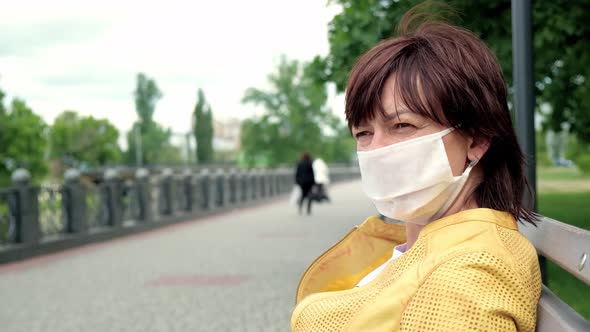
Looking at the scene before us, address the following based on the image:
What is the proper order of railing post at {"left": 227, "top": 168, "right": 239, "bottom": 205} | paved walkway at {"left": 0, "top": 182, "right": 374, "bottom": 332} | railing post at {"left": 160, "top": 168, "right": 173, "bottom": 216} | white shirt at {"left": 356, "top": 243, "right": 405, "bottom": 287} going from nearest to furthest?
white shirt at {"left": 356, "top": 243, "right": 405, "bottom": 287}, paved walkway at {"left": 0, "top": 182, "right": 374, "bottom": 332}, railing post at {"left": 160, "top": 168, "right": 173, "bottom": 216}, railing post at {"left": 227, "top": 168, "right": 239, "bottom": 205}

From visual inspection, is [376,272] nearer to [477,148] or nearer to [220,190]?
[477,148]

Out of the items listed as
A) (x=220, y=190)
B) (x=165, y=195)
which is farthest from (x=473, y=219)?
(x=220, y=190)

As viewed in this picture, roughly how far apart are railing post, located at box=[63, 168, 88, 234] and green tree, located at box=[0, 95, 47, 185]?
1663 inches

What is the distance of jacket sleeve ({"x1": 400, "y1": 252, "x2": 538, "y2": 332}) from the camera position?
4.53 ft

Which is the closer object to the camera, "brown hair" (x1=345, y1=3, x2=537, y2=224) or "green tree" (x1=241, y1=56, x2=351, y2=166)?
"brown hair" (x1=345, y1=3, x2=537, y2=224)

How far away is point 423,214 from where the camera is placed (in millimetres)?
1819

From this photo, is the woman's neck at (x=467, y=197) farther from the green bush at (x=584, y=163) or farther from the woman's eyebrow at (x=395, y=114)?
the green bush at (x=584, y=163)

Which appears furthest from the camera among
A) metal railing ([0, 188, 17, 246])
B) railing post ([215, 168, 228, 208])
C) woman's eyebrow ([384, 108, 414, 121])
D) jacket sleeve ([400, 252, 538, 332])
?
railing post ([215, 168, 228, 208])

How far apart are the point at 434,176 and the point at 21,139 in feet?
206

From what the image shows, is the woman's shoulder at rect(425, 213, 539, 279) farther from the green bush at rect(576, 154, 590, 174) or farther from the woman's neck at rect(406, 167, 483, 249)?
the green bush at rect(576, 154, 590, 174)

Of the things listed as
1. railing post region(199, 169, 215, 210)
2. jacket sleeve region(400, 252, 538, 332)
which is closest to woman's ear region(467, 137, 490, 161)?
jacket sleeve region(400, 252, 538, 332)

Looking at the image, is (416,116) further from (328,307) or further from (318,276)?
(318,276)

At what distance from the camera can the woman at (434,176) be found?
148 centimetres

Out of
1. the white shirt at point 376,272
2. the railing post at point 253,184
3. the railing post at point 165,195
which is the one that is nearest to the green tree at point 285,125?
the railing post at point 253,184
